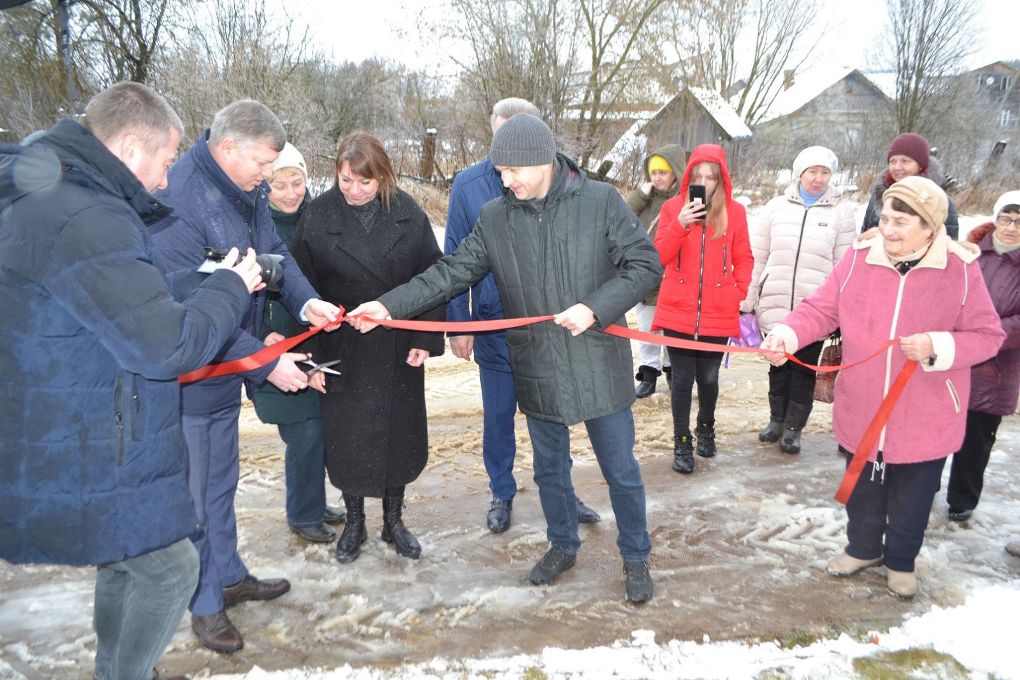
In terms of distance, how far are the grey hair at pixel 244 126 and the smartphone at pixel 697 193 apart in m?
2.85

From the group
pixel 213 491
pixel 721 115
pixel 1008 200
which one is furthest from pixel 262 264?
pixel 721 115

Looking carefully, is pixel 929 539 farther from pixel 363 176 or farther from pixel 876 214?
pixel 363 176

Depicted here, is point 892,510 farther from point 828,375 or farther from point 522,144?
point 522,144

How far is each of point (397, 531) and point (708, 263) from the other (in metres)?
2.74

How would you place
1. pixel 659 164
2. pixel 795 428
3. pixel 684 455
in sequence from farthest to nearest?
pixel 659 164 → pixel 795 428 → pixel 684 455

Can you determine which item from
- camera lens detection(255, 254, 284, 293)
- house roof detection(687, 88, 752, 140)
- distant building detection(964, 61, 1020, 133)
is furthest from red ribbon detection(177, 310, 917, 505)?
distant building detection(964, 61, 1020, 133)

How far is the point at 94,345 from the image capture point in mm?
2209

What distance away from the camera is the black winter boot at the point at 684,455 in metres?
5.15

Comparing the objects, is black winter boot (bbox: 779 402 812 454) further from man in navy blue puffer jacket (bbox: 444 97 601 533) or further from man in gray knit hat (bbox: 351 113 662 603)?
man in gray knit hat (bbox: 351 113 662 603)

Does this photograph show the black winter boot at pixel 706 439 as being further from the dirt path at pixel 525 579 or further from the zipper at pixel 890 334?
the zipper at pixel 890 334

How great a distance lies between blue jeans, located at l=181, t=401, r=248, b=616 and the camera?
3.11m

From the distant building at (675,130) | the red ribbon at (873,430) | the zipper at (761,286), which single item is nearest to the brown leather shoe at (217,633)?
the red ribbon at (873,430)

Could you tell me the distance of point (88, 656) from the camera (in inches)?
125

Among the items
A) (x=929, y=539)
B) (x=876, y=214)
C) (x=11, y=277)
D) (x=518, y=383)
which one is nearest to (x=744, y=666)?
(x=518, y=383)
